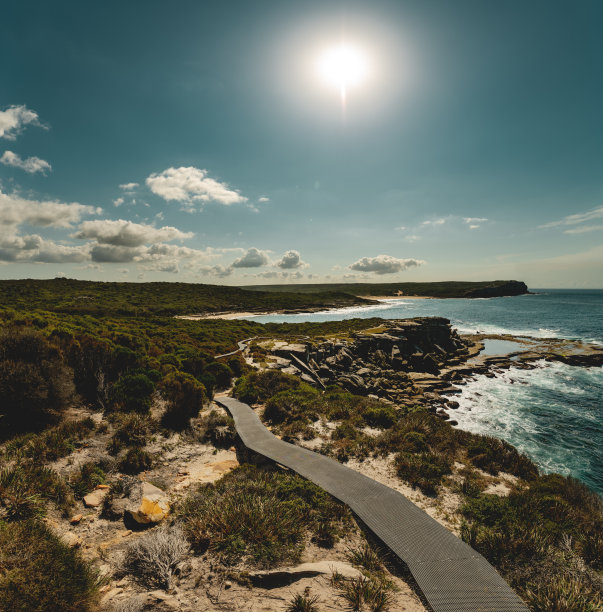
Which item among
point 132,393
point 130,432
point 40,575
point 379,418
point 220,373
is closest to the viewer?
point 40,575

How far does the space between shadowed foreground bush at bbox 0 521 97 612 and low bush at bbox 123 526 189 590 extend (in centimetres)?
66

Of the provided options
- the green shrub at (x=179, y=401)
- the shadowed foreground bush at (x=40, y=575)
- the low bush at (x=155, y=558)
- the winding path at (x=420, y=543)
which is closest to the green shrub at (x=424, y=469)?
the winding path at (x=420, y=543)

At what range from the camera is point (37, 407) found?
32.8 feet

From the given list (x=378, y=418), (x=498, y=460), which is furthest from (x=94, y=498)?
(x=498, y=460)

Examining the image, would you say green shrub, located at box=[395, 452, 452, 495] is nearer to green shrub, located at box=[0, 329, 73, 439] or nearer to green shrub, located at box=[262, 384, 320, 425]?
green shrub, located at box=[262, 384, 320, 425]

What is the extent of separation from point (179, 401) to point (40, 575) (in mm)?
8878

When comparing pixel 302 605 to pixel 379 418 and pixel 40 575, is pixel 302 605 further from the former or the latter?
pixel 379 418

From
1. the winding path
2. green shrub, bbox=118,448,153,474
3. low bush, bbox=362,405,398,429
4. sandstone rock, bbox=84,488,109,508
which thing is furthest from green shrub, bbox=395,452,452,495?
sandstone rock, bbox=84,488,109,508

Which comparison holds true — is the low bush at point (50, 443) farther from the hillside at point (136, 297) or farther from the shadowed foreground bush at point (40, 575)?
the hillside at point (136, 297)

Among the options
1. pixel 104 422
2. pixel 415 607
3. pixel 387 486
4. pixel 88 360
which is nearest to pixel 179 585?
pixel 415 607

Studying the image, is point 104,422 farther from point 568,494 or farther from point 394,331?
point 394,331

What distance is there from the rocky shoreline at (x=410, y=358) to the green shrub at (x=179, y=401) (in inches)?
412

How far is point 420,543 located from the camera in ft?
19.9

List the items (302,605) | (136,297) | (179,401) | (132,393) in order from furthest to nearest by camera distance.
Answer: (136,297) → (179,401) → (132,393) → (302,605)
